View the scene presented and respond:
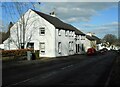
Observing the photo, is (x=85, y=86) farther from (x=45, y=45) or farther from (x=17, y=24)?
(x=17, y=24)

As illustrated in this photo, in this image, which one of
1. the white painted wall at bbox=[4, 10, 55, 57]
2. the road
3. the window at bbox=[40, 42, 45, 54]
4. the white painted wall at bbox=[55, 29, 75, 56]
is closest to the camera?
the road

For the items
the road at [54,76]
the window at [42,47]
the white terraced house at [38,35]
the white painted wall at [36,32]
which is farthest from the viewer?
the window at [42,47]

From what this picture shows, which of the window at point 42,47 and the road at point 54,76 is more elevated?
the window at point 42,47

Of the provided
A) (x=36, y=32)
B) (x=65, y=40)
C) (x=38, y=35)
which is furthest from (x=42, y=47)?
(x=65, y=40)

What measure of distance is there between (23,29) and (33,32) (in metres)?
1.99

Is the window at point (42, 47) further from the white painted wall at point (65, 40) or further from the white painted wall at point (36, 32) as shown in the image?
the white painted wall at point (65, 40)

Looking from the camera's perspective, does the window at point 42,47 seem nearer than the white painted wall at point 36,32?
No

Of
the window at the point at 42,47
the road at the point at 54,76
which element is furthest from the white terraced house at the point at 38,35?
the road at the point at 54,76

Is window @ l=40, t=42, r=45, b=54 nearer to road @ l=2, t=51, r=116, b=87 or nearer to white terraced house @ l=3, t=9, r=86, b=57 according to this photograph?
white terraced house @ l=3, t=9, r=86, b=57

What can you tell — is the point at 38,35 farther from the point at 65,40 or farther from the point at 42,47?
the point at 65,40

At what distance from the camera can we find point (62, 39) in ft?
183

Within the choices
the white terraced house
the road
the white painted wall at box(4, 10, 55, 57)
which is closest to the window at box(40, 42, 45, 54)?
the white terraced house

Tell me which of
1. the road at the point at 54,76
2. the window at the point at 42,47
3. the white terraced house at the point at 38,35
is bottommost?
the road at the point at 54,76

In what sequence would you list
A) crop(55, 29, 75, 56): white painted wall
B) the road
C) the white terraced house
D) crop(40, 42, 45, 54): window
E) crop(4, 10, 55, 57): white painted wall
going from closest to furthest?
the road
crop(4, 10, 55, 57): white painted wall
the white terraced house
crop(40, 42, 45, 54): window
crop(55, 29, 75, 56): white painted wall
